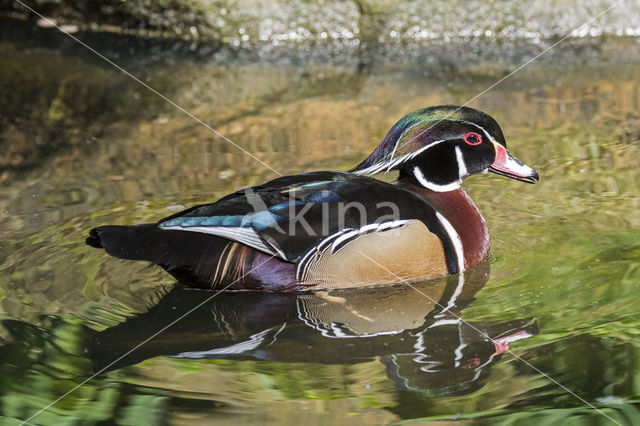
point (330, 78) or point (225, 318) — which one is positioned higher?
point (330, 78)

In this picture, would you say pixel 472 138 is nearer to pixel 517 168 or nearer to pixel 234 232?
pixel 517 168

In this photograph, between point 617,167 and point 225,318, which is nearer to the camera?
point 225,318

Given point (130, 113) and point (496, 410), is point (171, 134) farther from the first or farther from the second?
point (496, 410)

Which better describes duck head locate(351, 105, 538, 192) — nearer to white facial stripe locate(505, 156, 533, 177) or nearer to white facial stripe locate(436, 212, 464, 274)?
white facial stripe locate(505, 156, 533, 177)

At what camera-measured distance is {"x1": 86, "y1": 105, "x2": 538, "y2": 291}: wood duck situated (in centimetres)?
407

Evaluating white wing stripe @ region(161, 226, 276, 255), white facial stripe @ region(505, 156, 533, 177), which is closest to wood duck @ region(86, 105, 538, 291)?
white wing stripe @ region(161, 226, 276, 255)

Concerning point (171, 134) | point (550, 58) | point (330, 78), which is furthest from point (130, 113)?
point (550, 58)

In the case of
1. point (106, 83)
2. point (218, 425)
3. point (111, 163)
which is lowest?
point (218, 425)

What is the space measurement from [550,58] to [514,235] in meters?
4.08

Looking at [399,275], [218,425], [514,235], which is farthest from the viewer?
[514,235]

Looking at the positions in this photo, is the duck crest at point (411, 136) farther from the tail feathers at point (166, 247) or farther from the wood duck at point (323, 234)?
the tail feathers at point (166, 247)

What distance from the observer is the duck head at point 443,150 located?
14.8 feet

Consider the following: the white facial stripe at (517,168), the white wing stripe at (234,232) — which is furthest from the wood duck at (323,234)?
the white facial stripe at (517,168)

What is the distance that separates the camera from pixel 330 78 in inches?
315
